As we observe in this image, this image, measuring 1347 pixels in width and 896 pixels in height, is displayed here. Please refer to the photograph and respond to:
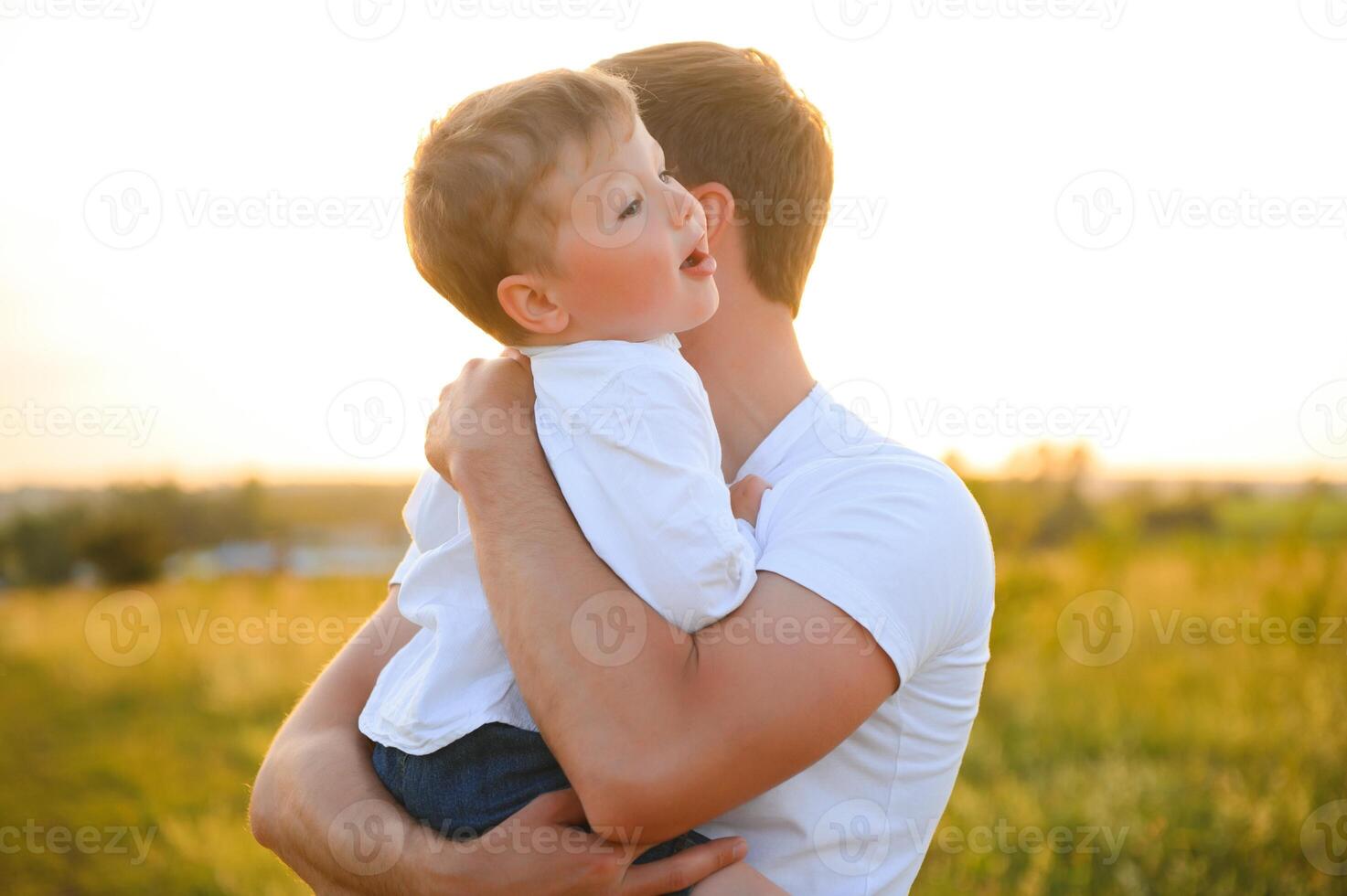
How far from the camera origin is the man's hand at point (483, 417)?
176cm

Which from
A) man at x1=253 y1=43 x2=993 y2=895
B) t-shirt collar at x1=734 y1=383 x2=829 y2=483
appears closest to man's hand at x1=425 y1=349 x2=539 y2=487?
man at x1=253 y1=43 x2=993 y2=895

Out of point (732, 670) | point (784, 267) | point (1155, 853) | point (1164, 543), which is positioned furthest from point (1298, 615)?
point (732, 670)

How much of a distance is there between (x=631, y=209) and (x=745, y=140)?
1.85 feet

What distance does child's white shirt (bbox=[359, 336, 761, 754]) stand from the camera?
1.56 metres

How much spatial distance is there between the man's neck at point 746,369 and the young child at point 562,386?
27 cm

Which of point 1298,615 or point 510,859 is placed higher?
point 510,859

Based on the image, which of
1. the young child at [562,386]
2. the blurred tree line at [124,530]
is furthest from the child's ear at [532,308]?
the blurred tree line at [124,530]

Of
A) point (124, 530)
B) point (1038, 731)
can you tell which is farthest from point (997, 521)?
point (124, 530)

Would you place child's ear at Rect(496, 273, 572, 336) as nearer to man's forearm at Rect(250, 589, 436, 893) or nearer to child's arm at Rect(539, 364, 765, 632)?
child's arm at Rect(539, 364, 765, 632)

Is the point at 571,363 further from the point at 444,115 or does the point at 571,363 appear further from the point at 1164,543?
the point at 1164,543

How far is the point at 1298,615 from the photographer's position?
21.7ft

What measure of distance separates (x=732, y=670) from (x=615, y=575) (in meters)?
0.22

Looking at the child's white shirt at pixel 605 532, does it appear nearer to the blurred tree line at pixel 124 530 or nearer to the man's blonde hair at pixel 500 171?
the man's blonde hair at pixel 500 171

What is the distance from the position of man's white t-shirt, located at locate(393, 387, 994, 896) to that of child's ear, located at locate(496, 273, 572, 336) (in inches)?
18.4
